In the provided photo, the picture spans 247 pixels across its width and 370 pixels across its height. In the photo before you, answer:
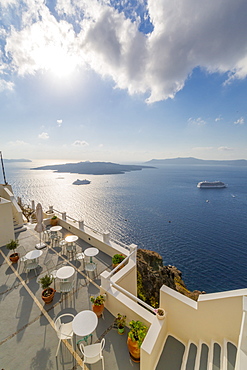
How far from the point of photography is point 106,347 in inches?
201

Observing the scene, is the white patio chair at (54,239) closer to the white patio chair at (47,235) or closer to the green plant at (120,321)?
the white patio chair at (47,235)

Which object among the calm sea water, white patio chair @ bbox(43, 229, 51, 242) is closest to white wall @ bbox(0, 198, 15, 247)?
white patio chair @ bbox(43, 229, 51, 242)

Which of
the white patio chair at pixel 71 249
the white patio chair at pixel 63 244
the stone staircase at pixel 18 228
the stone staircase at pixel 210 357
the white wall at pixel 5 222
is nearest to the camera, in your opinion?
the stone staircase at pixel 210 357

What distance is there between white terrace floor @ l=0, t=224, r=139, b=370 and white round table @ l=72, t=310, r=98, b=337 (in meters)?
0.99

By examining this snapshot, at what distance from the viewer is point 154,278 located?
62.5ft

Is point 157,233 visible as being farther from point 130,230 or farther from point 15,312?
point 15,312

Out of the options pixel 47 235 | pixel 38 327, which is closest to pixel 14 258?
pixel 47 235

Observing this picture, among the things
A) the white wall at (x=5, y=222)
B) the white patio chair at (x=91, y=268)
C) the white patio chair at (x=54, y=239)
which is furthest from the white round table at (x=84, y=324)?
the white wall at (x=5, y=222)

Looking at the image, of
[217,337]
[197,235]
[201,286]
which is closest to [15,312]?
[217,337]

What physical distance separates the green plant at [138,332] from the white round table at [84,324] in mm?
1202

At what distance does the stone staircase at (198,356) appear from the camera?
432cm

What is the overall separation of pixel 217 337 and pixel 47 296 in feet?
21.8

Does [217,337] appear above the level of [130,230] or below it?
above

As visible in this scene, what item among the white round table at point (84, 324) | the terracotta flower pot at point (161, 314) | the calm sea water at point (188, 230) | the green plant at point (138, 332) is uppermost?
the terracotta flower pot at point (161, 314)
